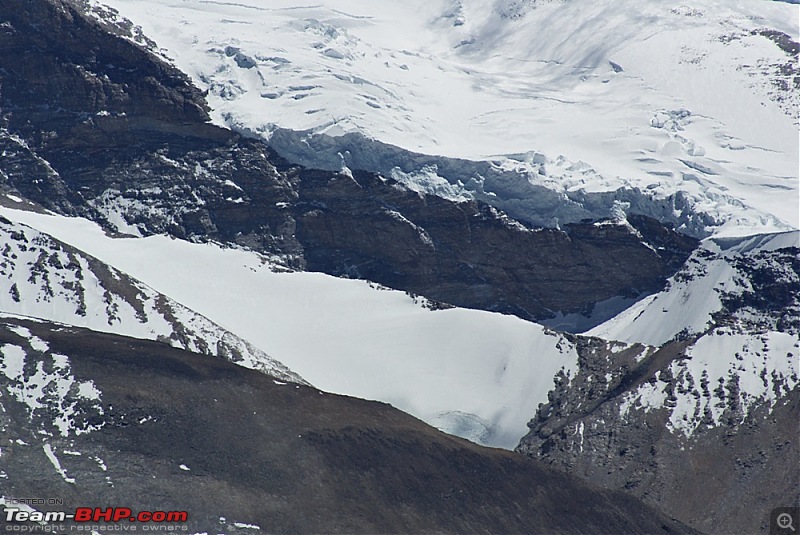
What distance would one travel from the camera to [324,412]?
17162 centimetres

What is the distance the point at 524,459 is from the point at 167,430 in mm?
46700

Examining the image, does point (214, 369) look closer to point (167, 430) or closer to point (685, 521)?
point (167, 430)

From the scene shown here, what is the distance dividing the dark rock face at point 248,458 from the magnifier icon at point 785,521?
20174 millimetres

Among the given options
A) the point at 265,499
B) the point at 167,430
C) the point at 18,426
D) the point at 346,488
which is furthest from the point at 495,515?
the point at 18,426

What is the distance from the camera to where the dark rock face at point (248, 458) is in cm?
14212

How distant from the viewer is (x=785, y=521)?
18925cm
